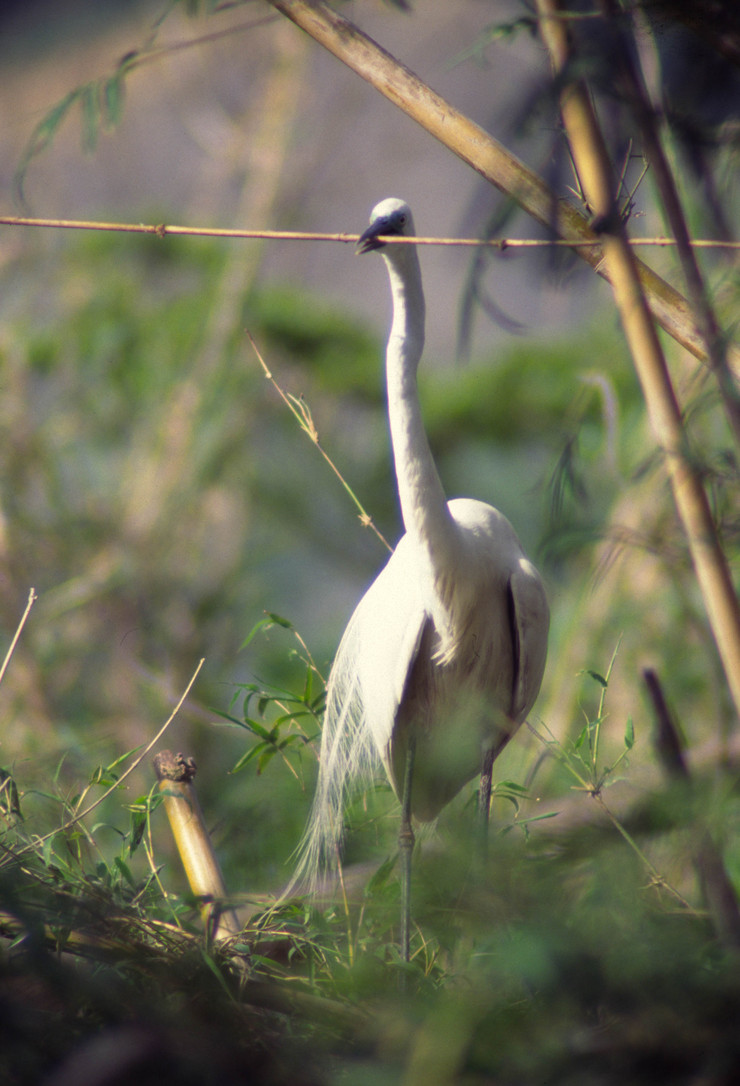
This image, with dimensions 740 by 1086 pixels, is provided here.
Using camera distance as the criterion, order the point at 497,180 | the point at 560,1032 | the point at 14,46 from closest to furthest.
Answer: the point at 560,1032
the point at 497,180
the point at 14,46

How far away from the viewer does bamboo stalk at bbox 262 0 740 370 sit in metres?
0.49

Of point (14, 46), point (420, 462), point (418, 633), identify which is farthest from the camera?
point (14, 46)

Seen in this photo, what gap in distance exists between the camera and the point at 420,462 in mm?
775

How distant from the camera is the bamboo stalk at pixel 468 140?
1.62 ft

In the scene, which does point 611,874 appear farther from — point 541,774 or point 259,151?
point 259,151

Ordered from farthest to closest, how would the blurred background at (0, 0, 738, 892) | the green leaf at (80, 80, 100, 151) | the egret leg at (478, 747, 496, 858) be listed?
1. the blurred background at (0, 0, 738, 892)
2. the egret leg at (478, 747, 496, 858)
3. the green leaf at (80, 80, 100, 151)

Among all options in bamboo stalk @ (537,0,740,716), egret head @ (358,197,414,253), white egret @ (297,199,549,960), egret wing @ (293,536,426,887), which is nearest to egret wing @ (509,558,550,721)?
white egret @ (297,199,549,960)

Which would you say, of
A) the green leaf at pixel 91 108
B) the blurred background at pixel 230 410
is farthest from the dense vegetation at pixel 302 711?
the green leaf at pixel 91 108

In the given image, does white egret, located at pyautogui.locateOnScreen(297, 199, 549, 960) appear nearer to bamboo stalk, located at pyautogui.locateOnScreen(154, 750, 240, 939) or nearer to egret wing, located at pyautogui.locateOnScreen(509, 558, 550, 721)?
egret wing, located at pyautogui.locateOnScreen(509, 558, 550, 721)

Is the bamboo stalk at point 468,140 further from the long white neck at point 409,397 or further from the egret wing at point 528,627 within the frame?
the egret wing at point 528,627

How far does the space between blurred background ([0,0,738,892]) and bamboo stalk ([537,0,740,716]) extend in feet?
3.15

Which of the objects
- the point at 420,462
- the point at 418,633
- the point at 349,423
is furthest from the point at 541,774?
the point at 349,423

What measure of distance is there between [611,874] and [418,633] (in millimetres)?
525

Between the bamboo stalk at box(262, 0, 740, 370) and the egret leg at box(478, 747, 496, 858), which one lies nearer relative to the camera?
the bamboo stalk at box(262, 0, 740, 370)
